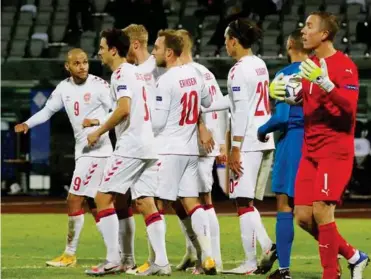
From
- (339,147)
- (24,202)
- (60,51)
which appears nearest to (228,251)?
(339,147)

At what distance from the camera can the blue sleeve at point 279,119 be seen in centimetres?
951

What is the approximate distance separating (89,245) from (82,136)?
2569 millimetres

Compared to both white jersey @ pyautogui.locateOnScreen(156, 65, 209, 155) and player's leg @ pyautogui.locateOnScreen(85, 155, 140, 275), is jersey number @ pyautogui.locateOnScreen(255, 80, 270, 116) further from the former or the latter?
player's leg @ pyautogui.locateOnScreen(85, 155, 140, 275)

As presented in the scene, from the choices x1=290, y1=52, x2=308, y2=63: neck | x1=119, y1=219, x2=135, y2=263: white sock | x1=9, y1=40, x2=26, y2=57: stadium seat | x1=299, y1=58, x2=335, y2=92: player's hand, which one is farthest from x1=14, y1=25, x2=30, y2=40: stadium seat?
x1=299, y1=58, x2=335, y2=92: player's hand

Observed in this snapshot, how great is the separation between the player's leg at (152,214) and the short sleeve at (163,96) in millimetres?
482

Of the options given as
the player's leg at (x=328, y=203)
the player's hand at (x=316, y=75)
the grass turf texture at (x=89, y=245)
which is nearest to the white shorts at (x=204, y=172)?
the grass turf texture at (x=89, y=245)

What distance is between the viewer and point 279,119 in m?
9.52

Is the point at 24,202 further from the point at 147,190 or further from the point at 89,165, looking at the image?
the point at 147,190

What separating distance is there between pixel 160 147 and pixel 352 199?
1333 centimetres

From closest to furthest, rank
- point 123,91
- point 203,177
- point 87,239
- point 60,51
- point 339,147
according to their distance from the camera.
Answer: point 339,147
point 123,91
point 203,177
point 87,239
point 60,51

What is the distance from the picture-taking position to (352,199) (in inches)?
907

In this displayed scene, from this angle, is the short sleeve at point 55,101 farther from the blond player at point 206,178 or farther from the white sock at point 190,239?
the white sock at point 190,239

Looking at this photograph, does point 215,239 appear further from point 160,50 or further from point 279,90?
point 279,90

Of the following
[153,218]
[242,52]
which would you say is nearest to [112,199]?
[153,218]
